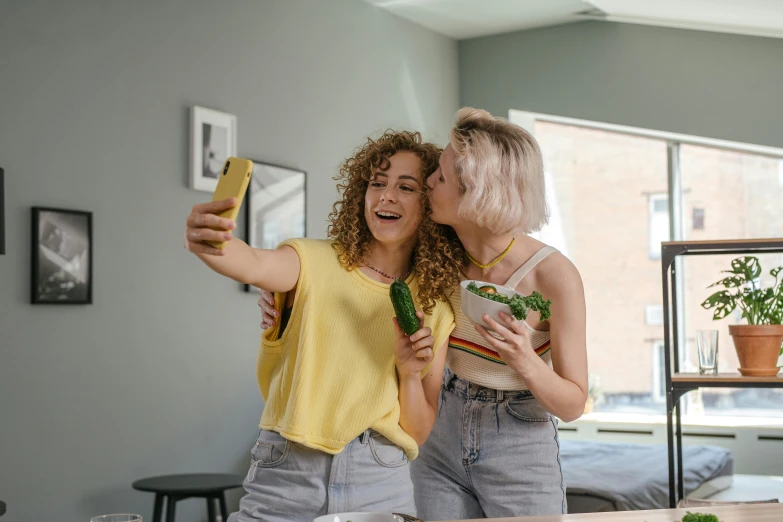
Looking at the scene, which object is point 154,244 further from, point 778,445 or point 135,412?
point 778,445

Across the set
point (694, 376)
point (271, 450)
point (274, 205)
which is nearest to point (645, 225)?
point (274, 205)

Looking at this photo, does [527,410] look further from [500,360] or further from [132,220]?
[132,220]

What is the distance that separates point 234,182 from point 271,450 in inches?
24.1

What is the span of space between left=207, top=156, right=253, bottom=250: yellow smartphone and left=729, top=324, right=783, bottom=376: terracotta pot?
6.85ft

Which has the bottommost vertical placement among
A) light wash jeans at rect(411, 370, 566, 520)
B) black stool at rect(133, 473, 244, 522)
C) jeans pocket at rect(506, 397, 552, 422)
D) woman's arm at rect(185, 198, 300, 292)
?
black stool at rect(133, 473, 244, 522)

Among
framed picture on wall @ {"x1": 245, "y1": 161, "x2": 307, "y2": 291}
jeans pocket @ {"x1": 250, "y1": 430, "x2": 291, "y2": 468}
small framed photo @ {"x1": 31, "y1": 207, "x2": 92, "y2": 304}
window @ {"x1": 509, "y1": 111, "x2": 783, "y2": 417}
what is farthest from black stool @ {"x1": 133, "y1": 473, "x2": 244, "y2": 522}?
window @ {"x1": 509, "y1": 111, "x2": 783, "y2": 417}

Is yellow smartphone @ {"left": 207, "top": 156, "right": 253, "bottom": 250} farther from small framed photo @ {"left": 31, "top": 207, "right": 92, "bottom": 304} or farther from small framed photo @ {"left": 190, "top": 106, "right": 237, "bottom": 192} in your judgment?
small framed photo @ {"left": 190, "top": 106, "right": 237, "bottom": 192}

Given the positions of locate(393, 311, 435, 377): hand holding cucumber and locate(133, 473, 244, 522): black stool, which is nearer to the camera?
locate(393, 311, 435, 377): hand holding cucumber

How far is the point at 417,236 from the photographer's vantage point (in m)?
1.91

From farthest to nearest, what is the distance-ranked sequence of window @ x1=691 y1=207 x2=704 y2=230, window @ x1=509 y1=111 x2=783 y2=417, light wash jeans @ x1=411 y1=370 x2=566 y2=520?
window @ x1=691 y1=207 x2=704 y2=230, window @ x1=509 y1=111 x2=783 y2=417, light wash jeans @ x1=411 y1=370 x2=566 y2=520

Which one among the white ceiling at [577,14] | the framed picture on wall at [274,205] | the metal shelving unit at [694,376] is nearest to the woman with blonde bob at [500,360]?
the metal shelving unit at [694,376]

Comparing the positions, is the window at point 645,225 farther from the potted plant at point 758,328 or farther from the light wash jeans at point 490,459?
the light wash jeans at point 490,459

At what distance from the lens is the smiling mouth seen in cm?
182

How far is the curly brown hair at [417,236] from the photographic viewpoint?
1.84 m
